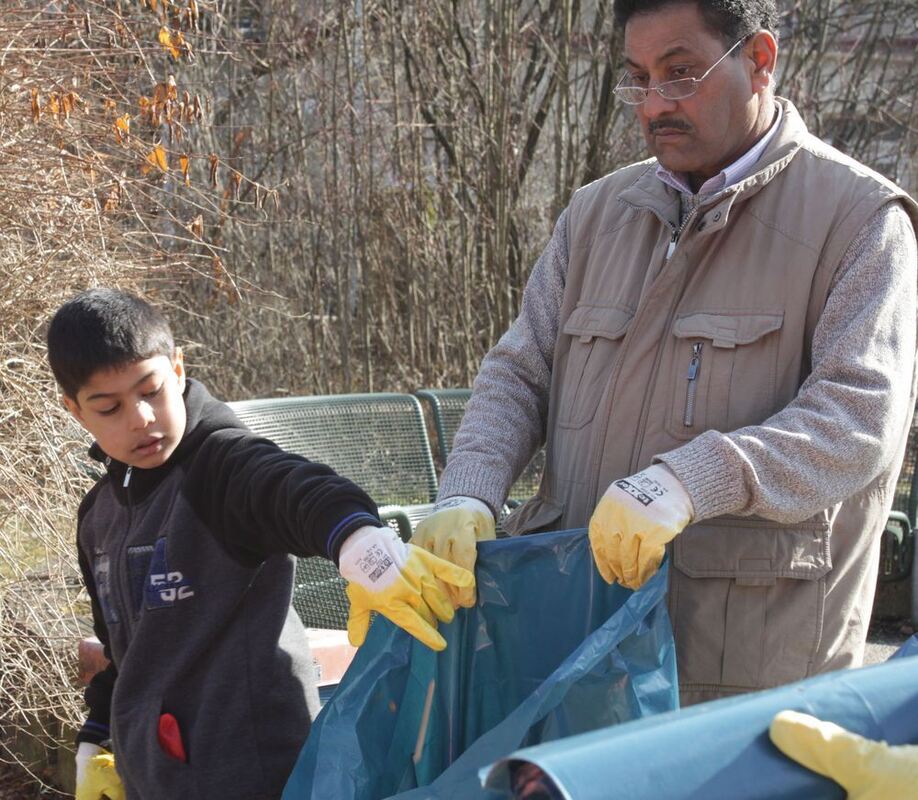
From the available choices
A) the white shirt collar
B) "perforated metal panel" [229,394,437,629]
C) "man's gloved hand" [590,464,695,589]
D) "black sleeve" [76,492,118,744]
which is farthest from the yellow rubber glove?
"perforated metal panel" [229,394,437,629]

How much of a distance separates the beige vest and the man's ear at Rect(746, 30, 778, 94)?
8cm

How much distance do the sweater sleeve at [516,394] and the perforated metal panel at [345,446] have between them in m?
1.72

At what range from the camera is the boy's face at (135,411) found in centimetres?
205

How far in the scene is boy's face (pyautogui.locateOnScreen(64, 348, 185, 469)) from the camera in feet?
6.73

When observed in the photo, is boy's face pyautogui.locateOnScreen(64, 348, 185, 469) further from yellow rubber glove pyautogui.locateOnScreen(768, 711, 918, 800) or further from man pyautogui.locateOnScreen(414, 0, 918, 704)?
yellow rubber glove pyautogui.locateOnScreen(768, 711, 918, 800)

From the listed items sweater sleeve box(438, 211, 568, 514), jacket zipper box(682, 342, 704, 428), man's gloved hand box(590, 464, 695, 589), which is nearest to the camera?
man's gloved hand box(590, 464, 695, 589)

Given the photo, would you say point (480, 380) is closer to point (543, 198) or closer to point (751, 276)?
Result: point (751, 276)

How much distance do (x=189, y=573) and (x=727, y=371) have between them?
0.91 m

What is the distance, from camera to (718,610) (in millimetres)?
1897

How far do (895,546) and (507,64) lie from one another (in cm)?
314

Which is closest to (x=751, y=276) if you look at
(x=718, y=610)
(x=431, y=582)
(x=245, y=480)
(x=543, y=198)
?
(x=718, y=610)

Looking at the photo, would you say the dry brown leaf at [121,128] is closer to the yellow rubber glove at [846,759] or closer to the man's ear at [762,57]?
the man's ear at [762,57]

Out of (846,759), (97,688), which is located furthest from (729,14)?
(97,688)

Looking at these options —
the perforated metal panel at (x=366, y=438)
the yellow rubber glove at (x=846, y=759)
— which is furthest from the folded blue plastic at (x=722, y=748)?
the perforated metal panel at (x=366, y=438)
